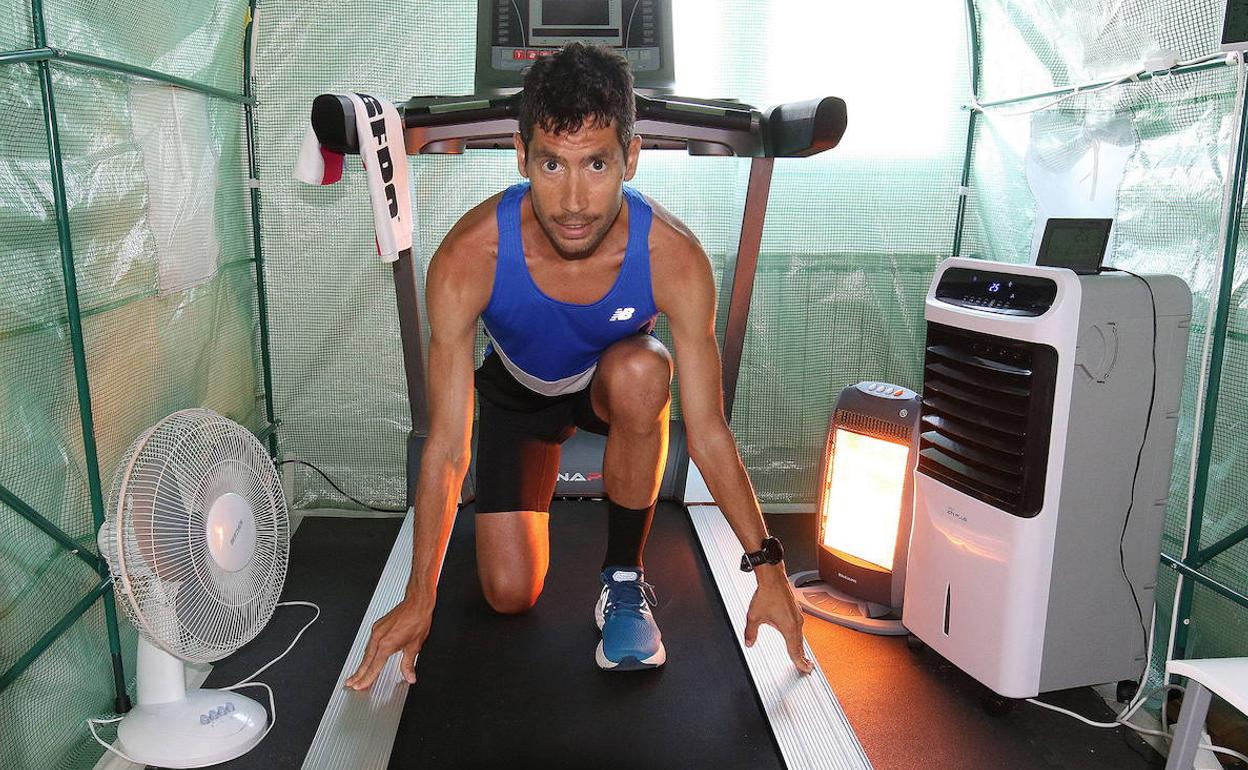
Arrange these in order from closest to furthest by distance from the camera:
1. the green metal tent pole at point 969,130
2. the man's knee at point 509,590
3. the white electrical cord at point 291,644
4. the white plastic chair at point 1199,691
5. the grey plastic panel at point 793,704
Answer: the white plastic chair at point 1199,691, the grey plastic panel at point 793,704, the man's knee at point 509,590, the white electrical cord at point 291,644, the green metal tent pole at point 969,130

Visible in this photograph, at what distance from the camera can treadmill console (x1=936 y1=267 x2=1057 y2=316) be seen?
202cm

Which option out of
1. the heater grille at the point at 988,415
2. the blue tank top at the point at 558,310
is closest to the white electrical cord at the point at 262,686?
the blue tank top at the point at 558,310

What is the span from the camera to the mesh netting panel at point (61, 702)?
1.75 meters

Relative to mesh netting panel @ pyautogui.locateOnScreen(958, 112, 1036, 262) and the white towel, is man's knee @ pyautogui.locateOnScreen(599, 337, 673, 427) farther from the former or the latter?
mesh netting panel @ pyautogui.locateOnScreen(958, 112, 1036, 262)

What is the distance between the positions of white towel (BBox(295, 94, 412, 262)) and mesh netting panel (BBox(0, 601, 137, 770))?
106 centimetres

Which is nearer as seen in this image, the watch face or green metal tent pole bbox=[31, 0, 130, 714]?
the watch face

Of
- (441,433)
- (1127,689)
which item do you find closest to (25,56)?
(441,433)

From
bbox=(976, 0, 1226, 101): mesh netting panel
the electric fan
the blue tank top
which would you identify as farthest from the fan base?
bbox=(976, 0, 1226, 101): mesh netting panel

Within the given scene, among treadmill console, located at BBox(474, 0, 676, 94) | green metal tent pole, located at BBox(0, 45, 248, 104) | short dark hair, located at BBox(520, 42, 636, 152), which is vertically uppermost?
treadmill console, located at BBox(474, 0, 676, 94)

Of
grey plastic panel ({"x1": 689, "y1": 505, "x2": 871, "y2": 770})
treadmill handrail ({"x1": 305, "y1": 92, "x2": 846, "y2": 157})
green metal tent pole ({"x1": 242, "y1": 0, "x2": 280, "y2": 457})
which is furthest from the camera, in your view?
green metal tent pole ({"x1": 242, "y1": 0, "x2": 280, "y2": 457})

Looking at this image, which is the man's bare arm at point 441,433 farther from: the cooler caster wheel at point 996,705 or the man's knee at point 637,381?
the cooler caster wheel at point 996,705

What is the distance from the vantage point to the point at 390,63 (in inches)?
125

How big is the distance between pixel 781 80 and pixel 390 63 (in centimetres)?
135

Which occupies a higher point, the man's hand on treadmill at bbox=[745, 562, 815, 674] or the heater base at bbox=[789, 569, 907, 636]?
the man's hand on treadmill at bbox=[745, 562, 815, 674]
